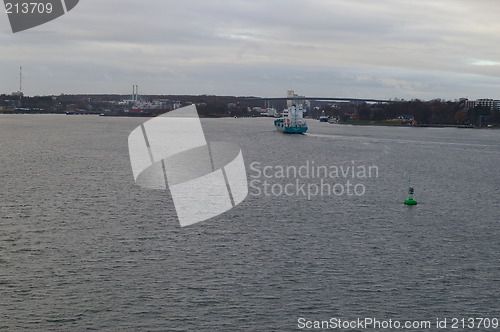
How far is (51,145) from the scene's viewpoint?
53438 mm

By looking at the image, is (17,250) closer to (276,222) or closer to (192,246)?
(192,246)

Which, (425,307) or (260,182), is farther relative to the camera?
(260,182)

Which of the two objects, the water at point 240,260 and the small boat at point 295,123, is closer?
the water at point 240,260

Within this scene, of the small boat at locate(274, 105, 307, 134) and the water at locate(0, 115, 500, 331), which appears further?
the small boat at locate(274, 105, 307, 134)

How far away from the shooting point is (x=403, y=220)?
68.9 feet

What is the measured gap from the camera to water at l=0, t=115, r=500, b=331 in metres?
12.3

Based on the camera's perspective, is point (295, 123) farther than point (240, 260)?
Yes

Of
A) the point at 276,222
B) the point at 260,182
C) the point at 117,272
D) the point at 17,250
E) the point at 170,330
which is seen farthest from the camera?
the point at 260,182

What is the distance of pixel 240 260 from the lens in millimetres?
15523

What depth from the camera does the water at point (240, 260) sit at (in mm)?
12339

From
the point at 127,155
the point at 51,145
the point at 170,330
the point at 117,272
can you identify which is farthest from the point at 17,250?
the point at 51,145

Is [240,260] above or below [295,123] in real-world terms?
below

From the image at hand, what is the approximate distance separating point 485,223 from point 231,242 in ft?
28.1

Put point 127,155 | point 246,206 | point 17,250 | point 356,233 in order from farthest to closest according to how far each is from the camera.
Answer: point 127,155 < point 246,206 < point 356,233 < point 17,250
